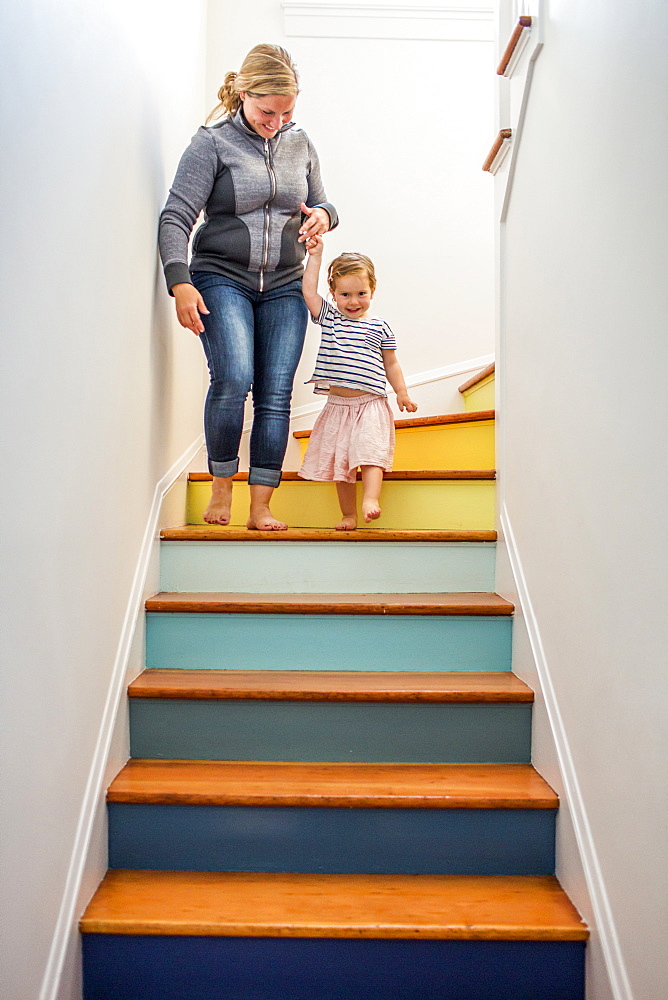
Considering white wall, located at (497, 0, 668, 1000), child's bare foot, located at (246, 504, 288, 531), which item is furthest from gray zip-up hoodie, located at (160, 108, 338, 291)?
white wall, located at (497, 0, 668, 1000)

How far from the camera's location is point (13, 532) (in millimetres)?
1096

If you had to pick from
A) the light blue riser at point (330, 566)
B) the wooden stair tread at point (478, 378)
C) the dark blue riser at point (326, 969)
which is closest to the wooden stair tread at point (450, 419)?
the wooden stair tread at point (478, 378)

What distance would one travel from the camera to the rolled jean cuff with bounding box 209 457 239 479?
85.9 inches

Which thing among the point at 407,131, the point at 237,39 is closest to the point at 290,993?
the point at 407,131

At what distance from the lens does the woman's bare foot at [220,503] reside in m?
2.21

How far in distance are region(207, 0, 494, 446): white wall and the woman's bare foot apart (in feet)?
3.56

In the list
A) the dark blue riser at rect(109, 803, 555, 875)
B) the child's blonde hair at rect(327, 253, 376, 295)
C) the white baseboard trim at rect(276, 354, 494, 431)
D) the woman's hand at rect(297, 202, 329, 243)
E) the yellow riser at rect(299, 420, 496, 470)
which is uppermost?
the woman's hand at rect(297, 202, 329, 243)

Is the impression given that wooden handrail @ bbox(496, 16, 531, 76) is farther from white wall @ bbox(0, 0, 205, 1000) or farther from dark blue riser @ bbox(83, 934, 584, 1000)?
dark blue riser @ bbox(83, 934, 584, 1000)

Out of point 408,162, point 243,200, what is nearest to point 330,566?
point 243,200

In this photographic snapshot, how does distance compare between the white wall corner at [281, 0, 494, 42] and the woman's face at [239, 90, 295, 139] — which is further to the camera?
the white wall corner at [281, 0, 494, 42]

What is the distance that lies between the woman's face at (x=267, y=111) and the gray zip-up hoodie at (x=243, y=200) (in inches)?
1.2

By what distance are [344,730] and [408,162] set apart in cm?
242

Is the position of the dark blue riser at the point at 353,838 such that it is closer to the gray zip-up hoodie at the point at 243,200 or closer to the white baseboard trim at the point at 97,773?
the white baseboard trim at the point at 97,773

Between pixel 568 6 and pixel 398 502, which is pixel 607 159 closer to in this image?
pixel 568 6
